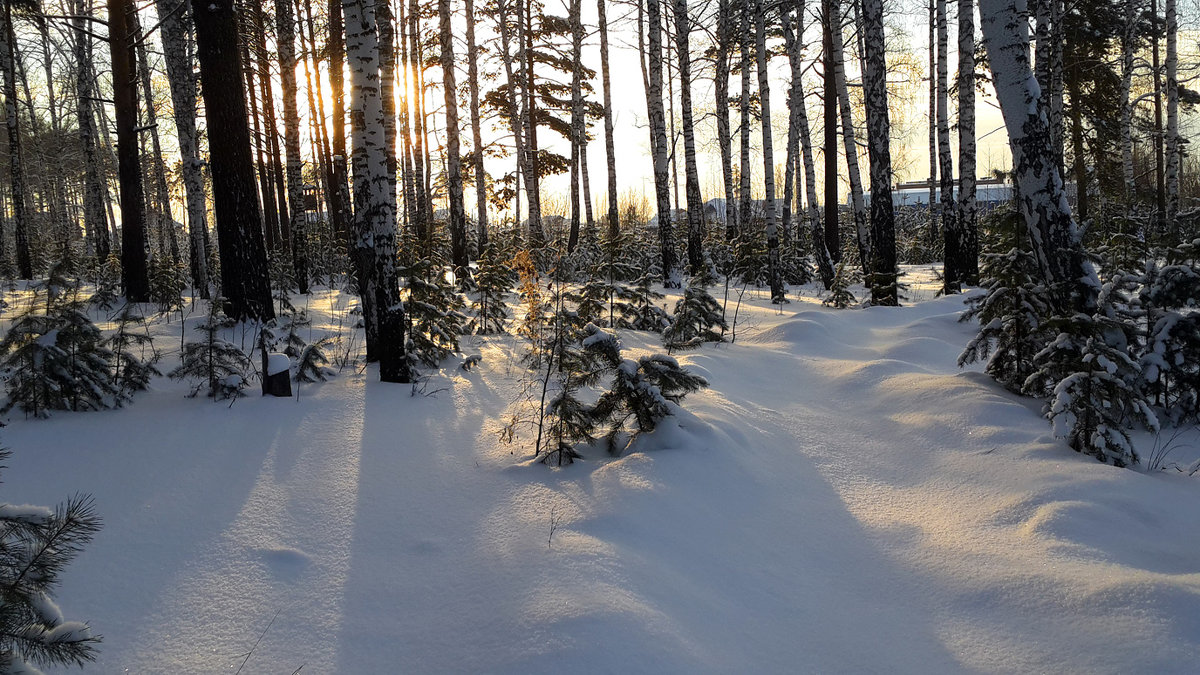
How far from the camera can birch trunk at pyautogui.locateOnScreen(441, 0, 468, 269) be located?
14164 millimetres

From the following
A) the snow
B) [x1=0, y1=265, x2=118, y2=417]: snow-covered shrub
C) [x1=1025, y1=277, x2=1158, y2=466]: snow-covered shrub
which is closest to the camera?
[x1=1025, y1=277, x2=1158, y2=466]: snow-covered shrub

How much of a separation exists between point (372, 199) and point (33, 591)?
14.4 feet

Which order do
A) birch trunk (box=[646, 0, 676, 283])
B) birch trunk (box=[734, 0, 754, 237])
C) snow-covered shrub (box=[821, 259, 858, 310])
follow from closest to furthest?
snow-covered shrub (box=[821, 259, 858, 310]), birch trunk (box=[646, 0, 676, 283]), birch trunk (box=[734, 0, 754, 237])

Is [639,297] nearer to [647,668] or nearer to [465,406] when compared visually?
[465,406]

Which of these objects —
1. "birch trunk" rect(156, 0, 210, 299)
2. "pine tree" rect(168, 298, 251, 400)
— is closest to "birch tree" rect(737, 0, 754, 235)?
"birch trunk" rect(156, 0, 210, 299)

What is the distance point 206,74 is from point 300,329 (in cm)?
290

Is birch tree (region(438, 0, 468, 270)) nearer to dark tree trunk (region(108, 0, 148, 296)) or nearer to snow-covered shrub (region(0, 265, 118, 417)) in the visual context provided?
dark tree trunk (region(108, 0, 148, 296))

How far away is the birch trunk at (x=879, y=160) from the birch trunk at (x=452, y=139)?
338 inches

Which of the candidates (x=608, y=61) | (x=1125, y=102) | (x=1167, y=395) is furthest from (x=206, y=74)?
(x=1125, y=102)

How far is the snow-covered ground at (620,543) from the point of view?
7.17ft

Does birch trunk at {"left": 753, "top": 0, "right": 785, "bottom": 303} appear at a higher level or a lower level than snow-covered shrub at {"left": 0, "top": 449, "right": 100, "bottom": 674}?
higher

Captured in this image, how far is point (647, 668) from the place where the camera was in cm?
198

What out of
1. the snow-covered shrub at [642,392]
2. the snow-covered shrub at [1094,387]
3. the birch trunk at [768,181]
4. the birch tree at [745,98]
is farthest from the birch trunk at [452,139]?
the snow-covered shrub at [1094,387]

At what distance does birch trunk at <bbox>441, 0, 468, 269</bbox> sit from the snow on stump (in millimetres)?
9442
